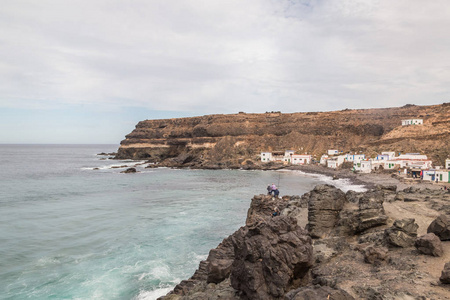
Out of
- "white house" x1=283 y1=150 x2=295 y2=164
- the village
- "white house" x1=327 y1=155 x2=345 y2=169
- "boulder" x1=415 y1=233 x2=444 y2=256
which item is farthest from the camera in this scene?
"white house" x1=283 y1=150 x2=295 y2=164

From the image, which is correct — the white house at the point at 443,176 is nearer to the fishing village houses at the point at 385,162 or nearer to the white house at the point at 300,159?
the fishing village houses at the point at 385,162

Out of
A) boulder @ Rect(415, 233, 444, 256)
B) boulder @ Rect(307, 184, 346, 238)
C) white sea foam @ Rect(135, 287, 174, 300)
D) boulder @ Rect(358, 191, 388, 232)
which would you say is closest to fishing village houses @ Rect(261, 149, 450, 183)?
boulder @ Rect(358, 191, 388, 232)

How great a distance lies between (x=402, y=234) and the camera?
1106 centimetres

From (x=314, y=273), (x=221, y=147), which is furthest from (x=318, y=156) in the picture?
(x=314, y=273)

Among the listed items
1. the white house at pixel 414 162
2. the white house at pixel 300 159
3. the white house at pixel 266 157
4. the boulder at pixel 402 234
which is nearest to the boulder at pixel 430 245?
the boulder at pixel 402 234

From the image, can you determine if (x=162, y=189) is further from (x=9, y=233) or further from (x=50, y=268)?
(x=50, y=268)

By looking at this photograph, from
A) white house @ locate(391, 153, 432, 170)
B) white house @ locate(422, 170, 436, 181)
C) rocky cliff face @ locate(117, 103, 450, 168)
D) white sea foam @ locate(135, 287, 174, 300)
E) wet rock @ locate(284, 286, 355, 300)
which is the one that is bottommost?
white sea foam @ locate(135, 287, 174, 300)

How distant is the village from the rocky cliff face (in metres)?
6.86

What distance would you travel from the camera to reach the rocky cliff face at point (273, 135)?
8756 centimetres

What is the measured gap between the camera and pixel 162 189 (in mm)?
45812

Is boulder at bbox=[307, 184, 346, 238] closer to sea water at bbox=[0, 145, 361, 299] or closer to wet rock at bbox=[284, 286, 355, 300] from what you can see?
sea water at bbox=[0, 145, 361, 299]

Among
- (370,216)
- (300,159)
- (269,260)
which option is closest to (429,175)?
(370,216)

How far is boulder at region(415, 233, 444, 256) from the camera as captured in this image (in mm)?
9680

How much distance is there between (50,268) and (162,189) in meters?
29.3
